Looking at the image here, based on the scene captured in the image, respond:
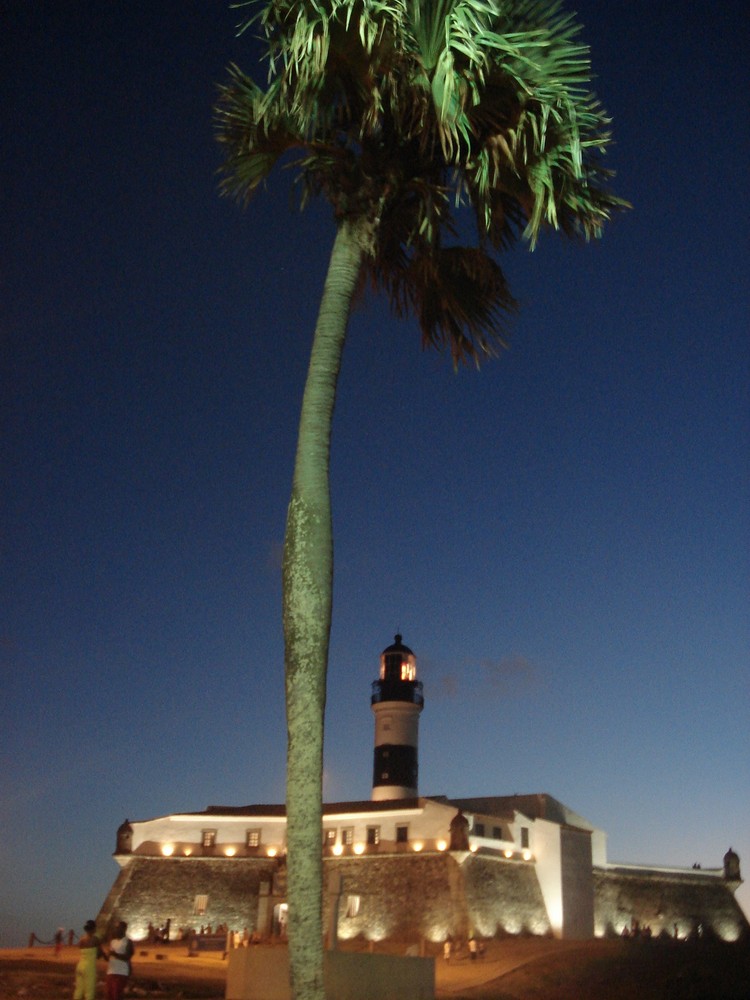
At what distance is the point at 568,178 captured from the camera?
1016 cm

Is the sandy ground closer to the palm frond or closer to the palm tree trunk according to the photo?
the palm tree trunk

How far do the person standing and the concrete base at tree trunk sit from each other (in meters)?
1.32

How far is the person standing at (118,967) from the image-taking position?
12258mm

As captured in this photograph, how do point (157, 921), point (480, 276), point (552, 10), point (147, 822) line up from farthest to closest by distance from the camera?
point (147, 822) → point (157, 921) → point (480, 276) → point (552, 10)

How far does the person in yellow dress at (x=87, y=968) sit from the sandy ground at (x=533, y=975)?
10.7ft

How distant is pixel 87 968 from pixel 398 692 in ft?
116

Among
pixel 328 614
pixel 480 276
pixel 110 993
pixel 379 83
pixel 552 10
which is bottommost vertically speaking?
pixel 110 993

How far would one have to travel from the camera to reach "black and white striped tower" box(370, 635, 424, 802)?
153ft

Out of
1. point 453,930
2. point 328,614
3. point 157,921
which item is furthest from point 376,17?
point 157,921

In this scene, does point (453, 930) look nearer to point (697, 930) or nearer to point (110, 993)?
point (697, 930)

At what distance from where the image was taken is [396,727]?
4681cm

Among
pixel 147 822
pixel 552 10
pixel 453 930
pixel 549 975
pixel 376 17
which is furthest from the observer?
pixel 147 822

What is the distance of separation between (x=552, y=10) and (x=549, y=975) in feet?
72.8

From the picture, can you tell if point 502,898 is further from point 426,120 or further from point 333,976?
point 426,120
